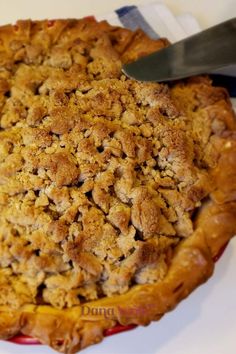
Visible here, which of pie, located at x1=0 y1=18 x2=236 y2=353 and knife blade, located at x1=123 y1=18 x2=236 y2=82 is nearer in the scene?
pie, located at x1=0 y1=18 x2=236 y2=353

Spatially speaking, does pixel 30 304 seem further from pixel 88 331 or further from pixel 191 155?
pixel 191 155

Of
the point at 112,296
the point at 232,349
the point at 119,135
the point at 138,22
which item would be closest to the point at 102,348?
the point at 112,296

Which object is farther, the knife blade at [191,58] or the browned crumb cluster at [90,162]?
the knife blade at [191,58]

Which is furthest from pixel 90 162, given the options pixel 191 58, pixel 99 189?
pixel 191 58
